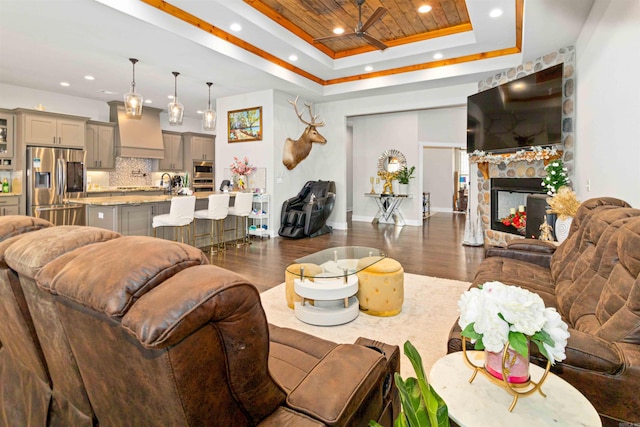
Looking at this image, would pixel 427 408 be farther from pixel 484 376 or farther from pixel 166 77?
pixel 166 77

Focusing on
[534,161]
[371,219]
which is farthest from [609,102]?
[371,219]

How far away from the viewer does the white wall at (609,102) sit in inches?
101

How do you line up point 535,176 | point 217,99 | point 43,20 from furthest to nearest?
point 217,99 < point 535,176 < point 43,20

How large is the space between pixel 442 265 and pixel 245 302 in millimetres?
4471

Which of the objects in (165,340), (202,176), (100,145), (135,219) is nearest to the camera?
(165,340)

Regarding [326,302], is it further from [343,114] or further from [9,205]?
[9,205]

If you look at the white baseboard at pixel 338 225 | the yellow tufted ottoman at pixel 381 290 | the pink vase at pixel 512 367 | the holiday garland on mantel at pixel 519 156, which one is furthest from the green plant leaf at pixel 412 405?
the white baseboard at pixel 338 225

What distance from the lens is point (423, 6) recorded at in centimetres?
448

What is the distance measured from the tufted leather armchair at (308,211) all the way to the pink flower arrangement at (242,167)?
97 centimetres

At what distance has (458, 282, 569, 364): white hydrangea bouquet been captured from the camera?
3.20 feet

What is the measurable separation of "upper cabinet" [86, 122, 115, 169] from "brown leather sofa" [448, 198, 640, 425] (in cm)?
796

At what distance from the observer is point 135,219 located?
495 cm

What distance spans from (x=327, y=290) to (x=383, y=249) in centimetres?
321

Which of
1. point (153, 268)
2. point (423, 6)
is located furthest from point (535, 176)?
point (153, 268)
